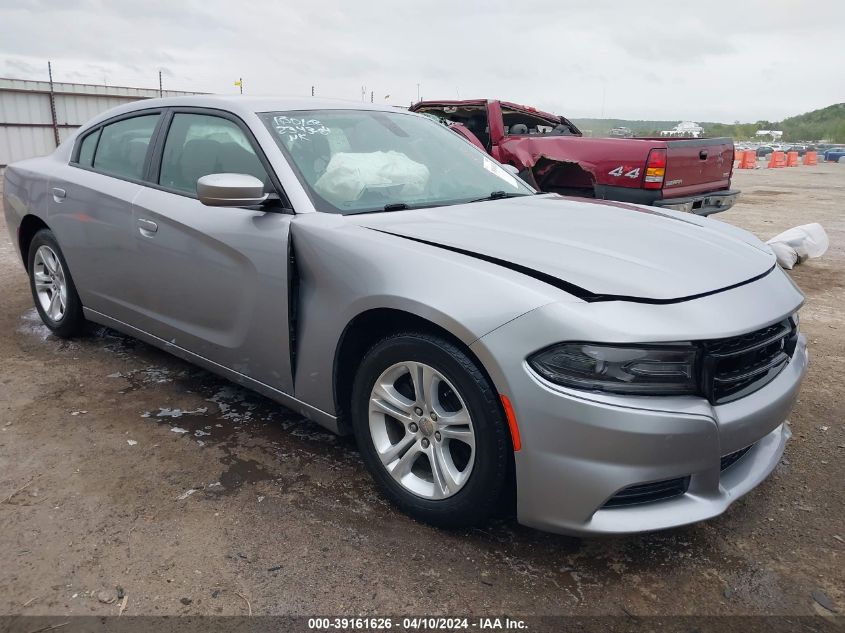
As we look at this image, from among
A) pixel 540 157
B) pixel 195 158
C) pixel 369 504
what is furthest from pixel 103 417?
pixel 540 157

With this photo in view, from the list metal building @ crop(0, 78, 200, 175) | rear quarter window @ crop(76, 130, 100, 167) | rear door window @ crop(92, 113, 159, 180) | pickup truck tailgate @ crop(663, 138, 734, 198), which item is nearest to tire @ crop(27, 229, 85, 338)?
rear quarter window @ crop(76, 130, 100, 167)

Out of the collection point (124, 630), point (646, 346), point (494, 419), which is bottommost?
point (124, 630)

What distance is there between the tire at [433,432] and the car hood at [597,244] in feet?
1.31

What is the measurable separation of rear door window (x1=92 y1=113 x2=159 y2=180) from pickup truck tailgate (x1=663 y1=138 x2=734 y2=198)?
197 inches

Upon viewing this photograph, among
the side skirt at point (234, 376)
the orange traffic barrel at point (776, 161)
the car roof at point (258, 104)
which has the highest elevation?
the car roof at point (258, 104)

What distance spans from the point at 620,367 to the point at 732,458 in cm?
60

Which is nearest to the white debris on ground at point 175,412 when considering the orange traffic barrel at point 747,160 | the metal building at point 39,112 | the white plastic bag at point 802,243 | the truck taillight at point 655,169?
the truck taillight at point 655,169

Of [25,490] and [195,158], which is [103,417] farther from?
[195,158]

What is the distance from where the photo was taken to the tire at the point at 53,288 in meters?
4.29

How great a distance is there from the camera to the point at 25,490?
273 centimetres

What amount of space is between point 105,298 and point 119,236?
0.49 m

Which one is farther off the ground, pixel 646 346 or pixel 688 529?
pixel 646 346

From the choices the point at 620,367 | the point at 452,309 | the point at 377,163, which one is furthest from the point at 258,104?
the point at 620,367

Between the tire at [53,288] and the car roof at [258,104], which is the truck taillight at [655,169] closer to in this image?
the car roof at [258,104]
